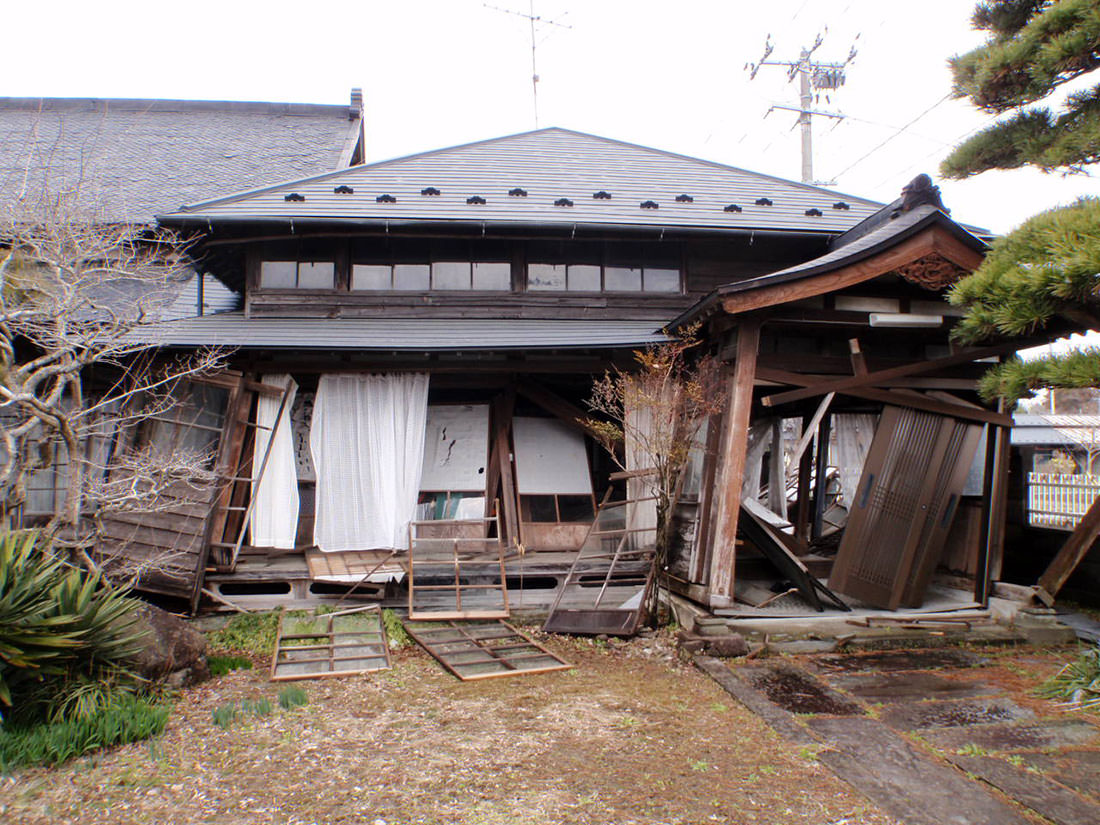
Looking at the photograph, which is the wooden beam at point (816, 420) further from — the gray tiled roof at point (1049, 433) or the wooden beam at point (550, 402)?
the gray tiled roof at point (1049, 433)

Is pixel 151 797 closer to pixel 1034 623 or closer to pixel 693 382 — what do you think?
pixel 693 382

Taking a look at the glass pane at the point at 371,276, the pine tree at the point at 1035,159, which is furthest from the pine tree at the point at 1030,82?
the glass pane at the point at 371,276

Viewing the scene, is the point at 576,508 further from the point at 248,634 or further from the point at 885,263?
the point at 885,263

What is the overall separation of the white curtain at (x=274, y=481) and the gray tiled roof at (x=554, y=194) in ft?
7.51

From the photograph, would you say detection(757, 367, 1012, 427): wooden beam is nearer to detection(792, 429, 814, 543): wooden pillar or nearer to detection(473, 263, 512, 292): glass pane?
detection(792, 429, 814, 543): wooden pillar

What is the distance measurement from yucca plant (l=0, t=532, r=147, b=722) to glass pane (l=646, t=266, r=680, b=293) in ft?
22.6

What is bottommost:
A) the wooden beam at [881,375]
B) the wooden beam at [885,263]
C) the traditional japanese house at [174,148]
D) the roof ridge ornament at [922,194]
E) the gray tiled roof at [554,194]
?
the wooden beam at [881,375]

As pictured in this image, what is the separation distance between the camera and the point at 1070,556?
6.80m

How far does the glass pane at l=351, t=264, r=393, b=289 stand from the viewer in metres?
8.83

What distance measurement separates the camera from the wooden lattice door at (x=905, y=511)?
6.85m

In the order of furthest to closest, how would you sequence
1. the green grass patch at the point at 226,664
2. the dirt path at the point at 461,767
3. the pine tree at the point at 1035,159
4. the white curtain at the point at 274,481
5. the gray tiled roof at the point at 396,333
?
the white curtain at the point at 274,481 → the gray tiled roof at the point at 396,333 → the green grass patch at the point at 226,664 → the pine tree at the point at 1035,159 → the dirt path at the point at 461,767

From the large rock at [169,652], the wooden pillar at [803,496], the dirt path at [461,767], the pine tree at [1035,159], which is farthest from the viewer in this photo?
the wooden pillar at [803,496]

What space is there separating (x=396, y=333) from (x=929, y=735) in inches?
243

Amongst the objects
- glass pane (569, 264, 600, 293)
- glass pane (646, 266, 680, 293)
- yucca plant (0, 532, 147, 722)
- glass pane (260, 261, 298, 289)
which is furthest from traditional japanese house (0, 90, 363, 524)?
glass pane (646, 266, 680, 293)
